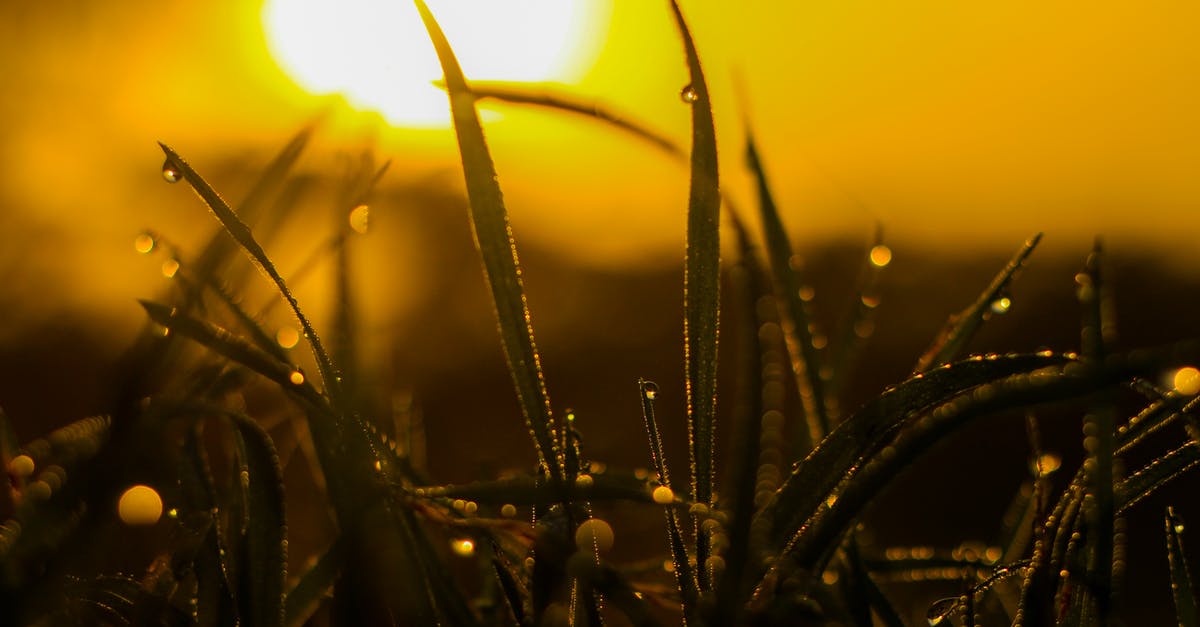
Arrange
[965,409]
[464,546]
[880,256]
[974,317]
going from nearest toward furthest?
1. [965,409]
2. [464,546]
3. [974,317]
4. [880,256]

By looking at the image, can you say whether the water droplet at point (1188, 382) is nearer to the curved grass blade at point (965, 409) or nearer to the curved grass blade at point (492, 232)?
the curved grass blade at point (965, 409)

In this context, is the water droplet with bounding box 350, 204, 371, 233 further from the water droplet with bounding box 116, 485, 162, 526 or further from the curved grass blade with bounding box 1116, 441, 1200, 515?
the curved grass blade with bounding box 1116, 441, 1200, 515

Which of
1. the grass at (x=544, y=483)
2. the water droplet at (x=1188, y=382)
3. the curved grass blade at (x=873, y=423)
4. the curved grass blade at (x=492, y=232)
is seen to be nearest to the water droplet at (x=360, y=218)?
the grass at (x=544, y=483)

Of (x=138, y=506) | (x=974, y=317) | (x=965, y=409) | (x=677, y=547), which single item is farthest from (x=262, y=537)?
(x=974, y=317)

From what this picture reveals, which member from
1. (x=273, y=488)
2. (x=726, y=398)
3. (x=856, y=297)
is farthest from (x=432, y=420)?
(x=273, y=488)

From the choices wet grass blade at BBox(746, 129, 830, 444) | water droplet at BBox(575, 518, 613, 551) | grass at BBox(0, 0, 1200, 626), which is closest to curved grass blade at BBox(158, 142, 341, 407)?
grass at BBox(0, 0, 1200, 626)

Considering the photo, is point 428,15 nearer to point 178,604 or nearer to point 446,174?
point 446,174

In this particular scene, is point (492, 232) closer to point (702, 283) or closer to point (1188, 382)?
point (702, 283)
